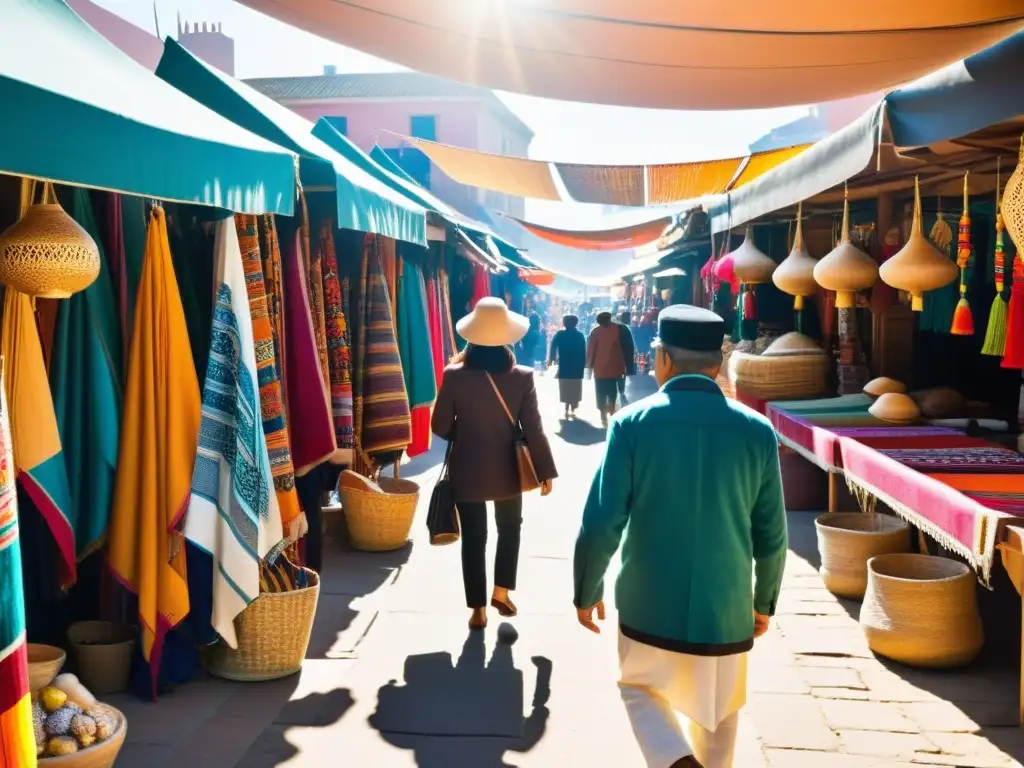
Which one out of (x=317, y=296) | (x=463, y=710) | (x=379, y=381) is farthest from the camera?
(x=379, y=381)

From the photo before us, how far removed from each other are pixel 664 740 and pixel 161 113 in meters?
2.41

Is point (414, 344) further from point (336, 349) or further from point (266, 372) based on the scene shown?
point (266, 372)

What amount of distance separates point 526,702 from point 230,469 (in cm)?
143

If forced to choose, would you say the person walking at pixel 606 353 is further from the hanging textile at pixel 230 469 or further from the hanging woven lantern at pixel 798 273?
the hanging textile at pixel 230 469

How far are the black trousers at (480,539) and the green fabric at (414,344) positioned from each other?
1918mm

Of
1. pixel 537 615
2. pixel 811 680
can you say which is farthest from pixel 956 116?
pixel 537 615

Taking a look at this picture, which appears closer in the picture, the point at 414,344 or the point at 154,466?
the point at 154,466

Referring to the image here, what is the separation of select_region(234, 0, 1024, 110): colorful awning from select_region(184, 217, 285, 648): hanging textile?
2.01 metres

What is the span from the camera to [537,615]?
4.97 m

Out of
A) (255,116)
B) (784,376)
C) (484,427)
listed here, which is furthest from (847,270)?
(255,116)

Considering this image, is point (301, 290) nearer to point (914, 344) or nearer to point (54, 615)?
point (54, 615)

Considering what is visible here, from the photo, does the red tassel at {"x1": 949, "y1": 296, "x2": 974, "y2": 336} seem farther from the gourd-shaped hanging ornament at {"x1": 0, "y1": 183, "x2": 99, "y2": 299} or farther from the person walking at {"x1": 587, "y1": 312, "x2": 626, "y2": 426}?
the person walking at {"x1": 587, "y1": 312, "x2": 626, "y2": 426}

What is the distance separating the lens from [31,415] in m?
3.29

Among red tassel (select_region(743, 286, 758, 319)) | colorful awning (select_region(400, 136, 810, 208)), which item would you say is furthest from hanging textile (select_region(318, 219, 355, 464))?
colorful awning (select_region(400, 136, 810, 208))
